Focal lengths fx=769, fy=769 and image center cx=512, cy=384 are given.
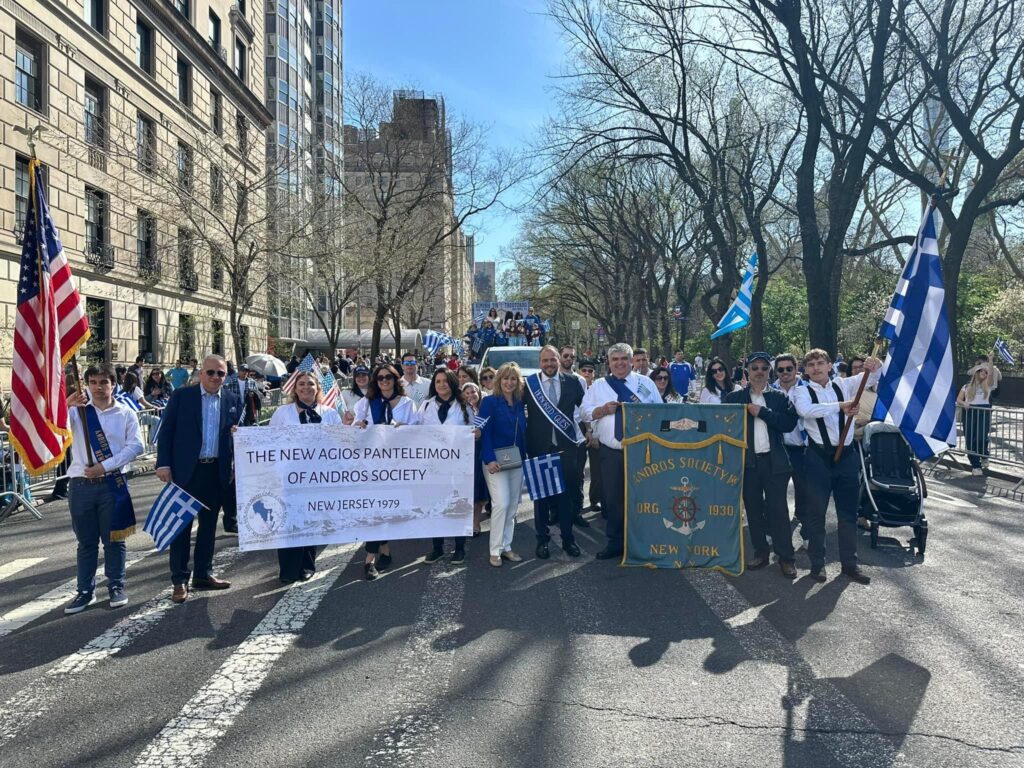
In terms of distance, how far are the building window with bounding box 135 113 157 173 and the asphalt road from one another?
19.2 meters

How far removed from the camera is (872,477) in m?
7.46

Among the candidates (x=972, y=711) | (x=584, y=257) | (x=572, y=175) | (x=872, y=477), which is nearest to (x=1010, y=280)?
(x=584, y=257)

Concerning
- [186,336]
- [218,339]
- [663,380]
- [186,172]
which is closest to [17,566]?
[663,380]

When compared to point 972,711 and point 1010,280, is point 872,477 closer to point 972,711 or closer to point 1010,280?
point 972,711

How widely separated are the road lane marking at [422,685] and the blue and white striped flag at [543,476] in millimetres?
1230

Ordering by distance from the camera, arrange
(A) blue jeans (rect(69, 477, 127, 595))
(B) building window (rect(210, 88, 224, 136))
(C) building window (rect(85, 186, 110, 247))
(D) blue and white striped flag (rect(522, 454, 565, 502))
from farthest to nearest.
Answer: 1. (B) building window (rect(210, 88, 224, 136))
2. (C) building window (rect(85, 186, 110, 247))
3. (D) blue and white striped flag (rect(522, 454, 565, 502))
4. (A) blue jeans (rect(69, 477, 127, 595))

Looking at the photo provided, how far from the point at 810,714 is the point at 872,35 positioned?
1619 centimetres

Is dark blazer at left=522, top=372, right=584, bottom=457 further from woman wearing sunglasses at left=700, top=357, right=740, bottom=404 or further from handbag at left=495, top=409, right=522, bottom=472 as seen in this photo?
woman wearing sunglasses at left=700, top=357, right=740, bottom=404

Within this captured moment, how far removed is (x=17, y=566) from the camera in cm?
705

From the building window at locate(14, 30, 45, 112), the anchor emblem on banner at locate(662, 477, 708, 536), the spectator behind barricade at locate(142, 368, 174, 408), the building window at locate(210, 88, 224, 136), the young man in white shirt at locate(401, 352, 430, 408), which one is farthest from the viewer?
the building window at locate(210, 88, 224, 136)

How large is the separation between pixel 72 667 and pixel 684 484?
4663mm

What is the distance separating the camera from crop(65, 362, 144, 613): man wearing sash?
18.4 ft

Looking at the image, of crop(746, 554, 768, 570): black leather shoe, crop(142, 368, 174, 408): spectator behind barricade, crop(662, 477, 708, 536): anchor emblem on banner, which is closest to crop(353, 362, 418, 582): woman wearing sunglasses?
crop(662, 477, 708, 536): anchor emblem on banner

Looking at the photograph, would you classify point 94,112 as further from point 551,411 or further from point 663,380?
point 551,411
